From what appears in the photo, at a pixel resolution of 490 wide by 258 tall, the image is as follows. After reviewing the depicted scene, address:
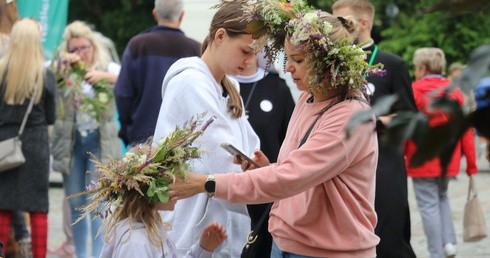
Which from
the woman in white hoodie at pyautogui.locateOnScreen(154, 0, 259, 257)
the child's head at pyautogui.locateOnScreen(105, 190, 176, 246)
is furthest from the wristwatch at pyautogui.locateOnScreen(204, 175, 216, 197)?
the woman in white hoodie at pyautogui.locateOnScreen(154, 0, 259, 257)

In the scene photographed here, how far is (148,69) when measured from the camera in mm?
7465

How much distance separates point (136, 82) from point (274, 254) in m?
3.31

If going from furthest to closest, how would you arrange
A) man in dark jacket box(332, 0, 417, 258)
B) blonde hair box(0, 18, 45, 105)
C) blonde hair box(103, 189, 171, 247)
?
blonde hair box(0, 18, 45, 105) → man in dark jacket box(332, 0, 417, 258) → blonde hair box(103, 189, 171, 247)

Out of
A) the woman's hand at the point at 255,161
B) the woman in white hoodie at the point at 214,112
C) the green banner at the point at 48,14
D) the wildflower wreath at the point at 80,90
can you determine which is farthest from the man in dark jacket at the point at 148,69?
the green banner at the point at 48,14

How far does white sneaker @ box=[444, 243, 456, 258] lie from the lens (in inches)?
352

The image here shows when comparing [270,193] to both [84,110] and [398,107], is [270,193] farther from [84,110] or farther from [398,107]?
[84,110]

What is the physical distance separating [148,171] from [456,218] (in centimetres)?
806

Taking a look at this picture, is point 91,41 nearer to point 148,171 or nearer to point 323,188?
point 148,171

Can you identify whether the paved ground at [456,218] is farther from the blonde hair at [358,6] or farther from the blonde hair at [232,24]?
the blonde hair at [232,24]

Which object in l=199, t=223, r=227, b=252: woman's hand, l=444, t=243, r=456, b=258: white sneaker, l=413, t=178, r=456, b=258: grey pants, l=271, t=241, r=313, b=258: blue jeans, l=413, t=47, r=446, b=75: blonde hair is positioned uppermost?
l=271, t=241, r=313, b=258: blue jeans

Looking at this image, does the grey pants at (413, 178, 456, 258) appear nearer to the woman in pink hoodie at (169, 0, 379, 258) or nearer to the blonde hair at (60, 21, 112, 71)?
the blonde hair at (60, 21, 112, 71)

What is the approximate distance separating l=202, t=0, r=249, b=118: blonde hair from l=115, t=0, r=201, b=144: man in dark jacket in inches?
92.3

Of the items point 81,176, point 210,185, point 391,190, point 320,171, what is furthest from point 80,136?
point 320,171

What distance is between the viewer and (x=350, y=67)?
414cm
